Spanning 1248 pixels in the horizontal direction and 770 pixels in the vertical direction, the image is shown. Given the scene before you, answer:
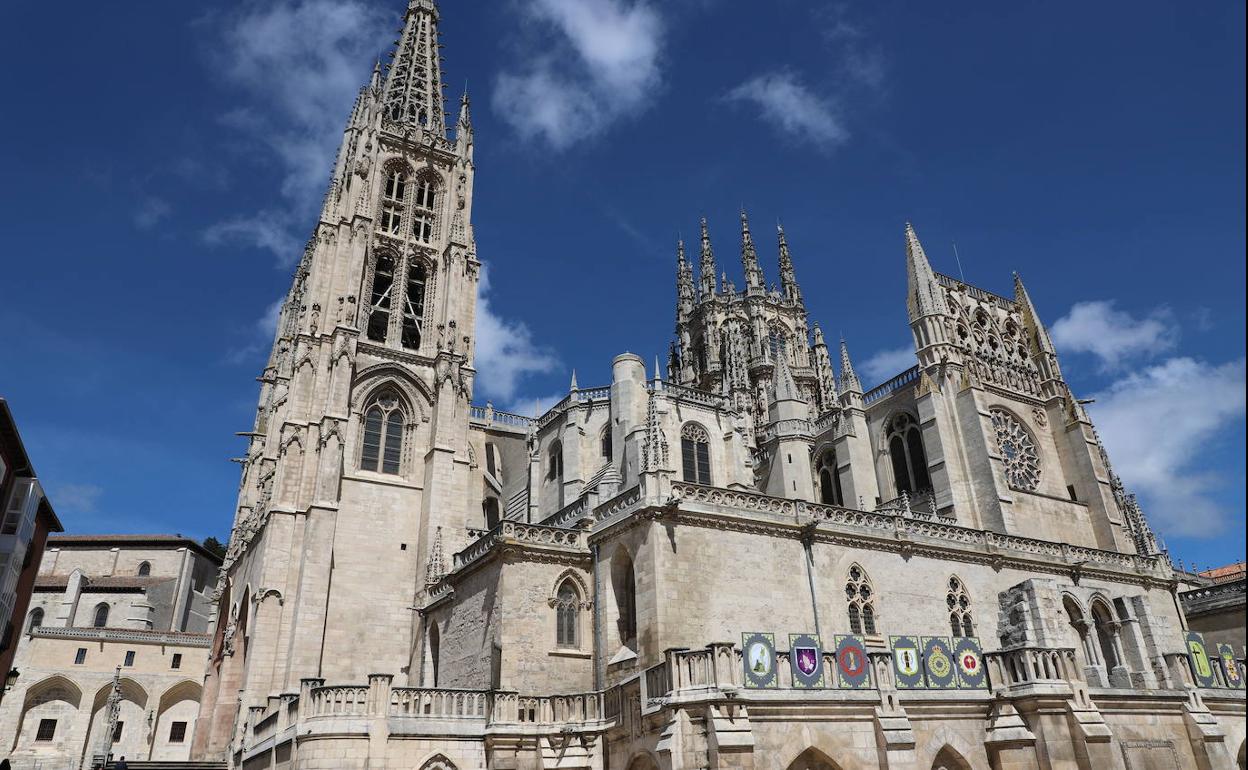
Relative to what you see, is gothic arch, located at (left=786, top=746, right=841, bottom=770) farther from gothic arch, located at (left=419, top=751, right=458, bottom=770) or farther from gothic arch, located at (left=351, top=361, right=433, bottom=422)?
gothic arch, located at (left=351, top=361, right=433, bottom=422)

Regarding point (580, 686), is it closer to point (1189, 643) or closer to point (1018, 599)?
point (1018, 599)

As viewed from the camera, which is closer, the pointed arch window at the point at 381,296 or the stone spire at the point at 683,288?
the pointed arch window at the point at 381,296

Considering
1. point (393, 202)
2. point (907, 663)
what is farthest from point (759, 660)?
point (393, 202)

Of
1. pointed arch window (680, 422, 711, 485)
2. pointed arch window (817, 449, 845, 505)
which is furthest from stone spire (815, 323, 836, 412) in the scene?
pointed arch window (680, 422, 711, 485)

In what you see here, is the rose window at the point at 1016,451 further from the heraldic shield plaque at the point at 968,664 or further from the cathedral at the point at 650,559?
the heraldic shield plaque at the point at 968,664

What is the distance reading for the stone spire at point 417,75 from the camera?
→ 45.4 meters

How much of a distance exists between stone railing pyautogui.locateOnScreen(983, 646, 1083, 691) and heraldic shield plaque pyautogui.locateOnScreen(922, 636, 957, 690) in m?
1.15

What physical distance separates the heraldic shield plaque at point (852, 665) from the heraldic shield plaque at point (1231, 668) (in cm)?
1184

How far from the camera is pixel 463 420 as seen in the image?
3553 centimetres

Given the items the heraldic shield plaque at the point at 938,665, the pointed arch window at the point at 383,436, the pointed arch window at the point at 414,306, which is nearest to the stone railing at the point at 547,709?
the heraldic shield plaque at the point at 938,665

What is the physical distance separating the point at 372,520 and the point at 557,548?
40.7ft

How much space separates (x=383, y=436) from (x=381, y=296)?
7.33 m

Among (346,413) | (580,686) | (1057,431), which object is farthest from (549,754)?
(1057,431)

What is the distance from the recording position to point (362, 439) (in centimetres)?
3419
